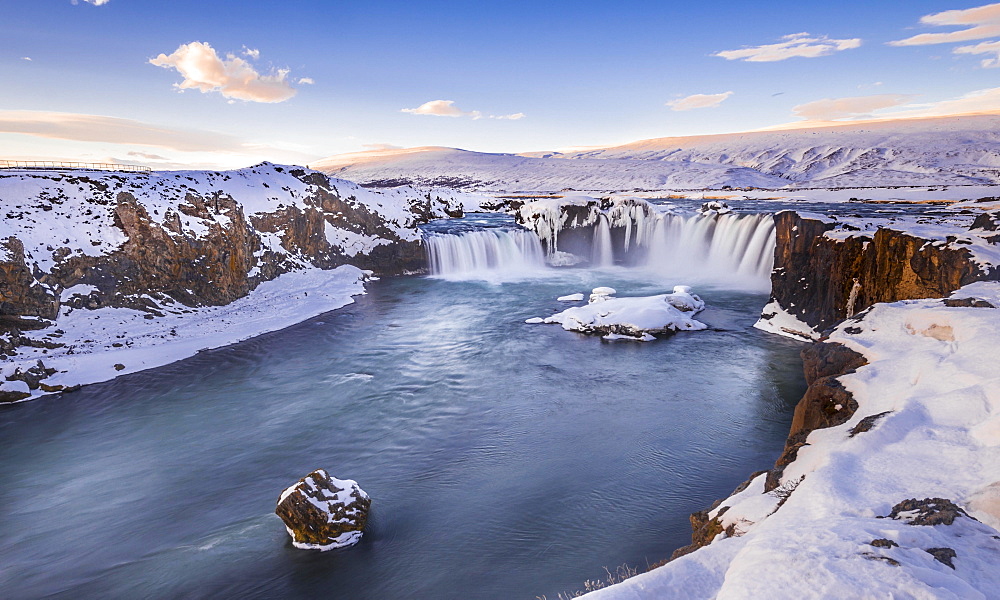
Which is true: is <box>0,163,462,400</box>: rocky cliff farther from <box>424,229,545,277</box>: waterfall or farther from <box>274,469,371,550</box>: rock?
<box>274,469,371,550</box>: rock

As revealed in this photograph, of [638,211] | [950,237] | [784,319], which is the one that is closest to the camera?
[950,237]

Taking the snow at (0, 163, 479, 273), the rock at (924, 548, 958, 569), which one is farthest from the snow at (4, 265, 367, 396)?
the rock at (924, 548, 958, 569)

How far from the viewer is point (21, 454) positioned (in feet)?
41.3

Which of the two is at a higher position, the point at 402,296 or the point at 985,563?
the point at 985,563

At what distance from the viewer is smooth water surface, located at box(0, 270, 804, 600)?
27.4 feet

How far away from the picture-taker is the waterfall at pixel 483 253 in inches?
1511

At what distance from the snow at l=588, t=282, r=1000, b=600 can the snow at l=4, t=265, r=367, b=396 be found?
19.6 m

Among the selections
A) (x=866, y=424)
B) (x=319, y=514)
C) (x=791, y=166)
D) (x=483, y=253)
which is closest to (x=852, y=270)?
(x=866, y=424)

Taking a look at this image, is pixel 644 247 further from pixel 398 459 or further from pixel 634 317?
pixel 398 459

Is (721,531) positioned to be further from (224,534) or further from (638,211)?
(638,211)

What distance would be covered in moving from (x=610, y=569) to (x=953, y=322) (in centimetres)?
687

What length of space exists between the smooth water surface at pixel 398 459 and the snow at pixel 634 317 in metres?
0.94

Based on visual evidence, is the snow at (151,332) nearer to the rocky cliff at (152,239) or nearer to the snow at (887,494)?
the rocky cliff at (152,239)

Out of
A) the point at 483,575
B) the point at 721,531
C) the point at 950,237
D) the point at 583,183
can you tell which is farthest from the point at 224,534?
the point at 583,183
